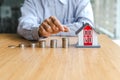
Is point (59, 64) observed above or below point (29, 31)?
below

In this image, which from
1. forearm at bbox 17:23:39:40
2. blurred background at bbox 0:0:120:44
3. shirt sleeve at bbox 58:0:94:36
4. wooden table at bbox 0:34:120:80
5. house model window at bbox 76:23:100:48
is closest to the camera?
wooden table at bbox 0:34:120:80

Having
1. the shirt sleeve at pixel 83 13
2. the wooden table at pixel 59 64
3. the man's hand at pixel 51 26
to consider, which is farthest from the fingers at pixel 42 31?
the shirt sleeve at pixel 83 13

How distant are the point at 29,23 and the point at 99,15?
1.96 m

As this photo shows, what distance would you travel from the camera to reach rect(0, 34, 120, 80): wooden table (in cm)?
72

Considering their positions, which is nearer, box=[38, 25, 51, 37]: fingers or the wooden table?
the wooden table

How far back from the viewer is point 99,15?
3.49 m

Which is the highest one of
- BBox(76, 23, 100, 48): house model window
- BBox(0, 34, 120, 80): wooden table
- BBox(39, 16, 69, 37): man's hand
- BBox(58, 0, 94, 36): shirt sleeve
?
BBox(58, 0, 94, 36): shirt sleeve

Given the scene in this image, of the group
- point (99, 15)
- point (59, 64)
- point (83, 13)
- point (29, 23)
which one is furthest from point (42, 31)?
point (99, 15)

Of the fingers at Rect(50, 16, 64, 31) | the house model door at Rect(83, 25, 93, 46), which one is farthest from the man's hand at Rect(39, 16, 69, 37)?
the house model door at Rect(83, 25, 93, 46)

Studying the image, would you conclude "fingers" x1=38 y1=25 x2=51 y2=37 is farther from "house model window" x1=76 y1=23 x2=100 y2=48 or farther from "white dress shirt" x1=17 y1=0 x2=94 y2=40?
"white dress shirt" x1=17 y1=0 x2=94 y2=40

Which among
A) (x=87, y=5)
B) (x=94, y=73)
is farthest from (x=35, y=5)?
(x=94, y=73)

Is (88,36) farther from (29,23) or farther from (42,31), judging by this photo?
(29,23)

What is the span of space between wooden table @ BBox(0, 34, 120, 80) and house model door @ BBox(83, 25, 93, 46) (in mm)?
73

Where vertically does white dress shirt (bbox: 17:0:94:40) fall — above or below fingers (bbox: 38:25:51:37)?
above
